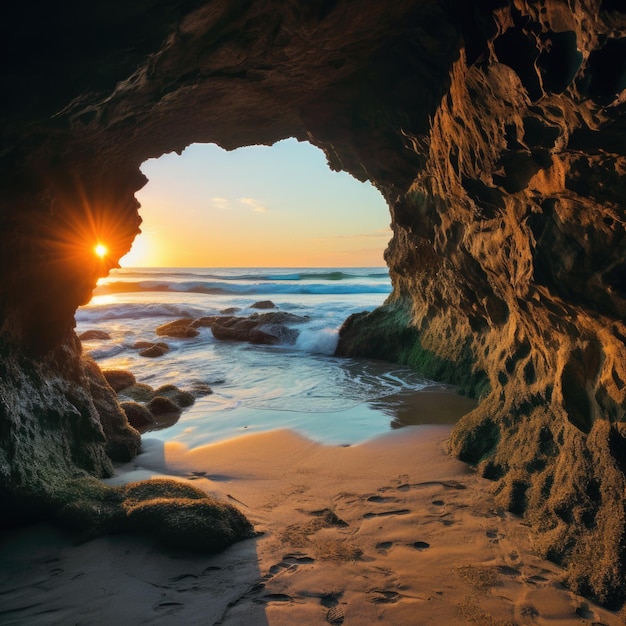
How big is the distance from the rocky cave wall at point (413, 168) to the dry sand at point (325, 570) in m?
0.27

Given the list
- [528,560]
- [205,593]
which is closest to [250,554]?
[205,593]

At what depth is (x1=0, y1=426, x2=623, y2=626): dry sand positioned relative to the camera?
7.39 ft

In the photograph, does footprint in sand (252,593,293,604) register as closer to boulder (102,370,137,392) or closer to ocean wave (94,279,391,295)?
boulder (102,370,137,392)

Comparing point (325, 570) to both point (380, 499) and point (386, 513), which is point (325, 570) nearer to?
point (386, 513)

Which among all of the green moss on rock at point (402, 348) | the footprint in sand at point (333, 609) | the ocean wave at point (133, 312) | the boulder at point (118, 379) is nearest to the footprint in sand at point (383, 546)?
the footprint in sand at point (333, 609)

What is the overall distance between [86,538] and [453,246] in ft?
13.7

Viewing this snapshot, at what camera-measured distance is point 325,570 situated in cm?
261

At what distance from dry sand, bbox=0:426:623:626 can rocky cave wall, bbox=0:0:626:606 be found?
0.90 ft

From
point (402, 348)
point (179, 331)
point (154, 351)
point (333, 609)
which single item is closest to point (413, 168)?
point (333, 609)

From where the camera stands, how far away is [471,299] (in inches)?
224

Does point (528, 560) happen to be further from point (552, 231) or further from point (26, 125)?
Result: point (26, 125)

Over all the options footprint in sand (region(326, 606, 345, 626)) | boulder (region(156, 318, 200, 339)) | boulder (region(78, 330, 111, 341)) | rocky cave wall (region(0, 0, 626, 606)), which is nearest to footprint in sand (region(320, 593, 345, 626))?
footprint in sand (region(326, 606, 345, 626))

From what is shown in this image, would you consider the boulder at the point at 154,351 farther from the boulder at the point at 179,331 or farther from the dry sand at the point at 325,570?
the dry sand at the point at 325,570

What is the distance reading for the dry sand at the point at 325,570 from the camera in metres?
2.25
